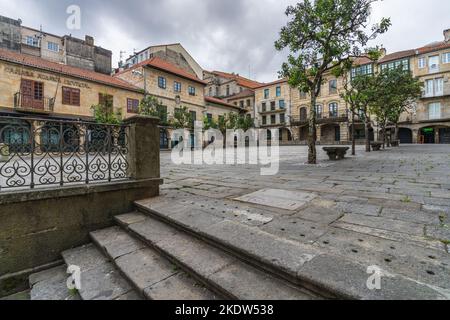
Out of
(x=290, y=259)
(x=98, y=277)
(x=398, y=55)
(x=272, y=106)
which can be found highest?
(x=398, y=55)

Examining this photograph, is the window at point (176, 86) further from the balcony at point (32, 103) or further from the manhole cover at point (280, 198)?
the manhole cover at point (280, 198)

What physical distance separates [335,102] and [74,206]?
117ft

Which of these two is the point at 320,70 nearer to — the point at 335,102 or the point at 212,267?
the point at 212,267

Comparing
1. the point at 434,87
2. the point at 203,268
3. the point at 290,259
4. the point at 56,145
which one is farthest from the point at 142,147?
the point at 434,87

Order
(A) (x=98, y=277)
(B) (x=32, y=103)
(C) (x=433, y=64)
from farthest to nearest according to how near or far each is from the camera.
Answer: (C) (x=433, y=64) → (B) (x=32, y=103) → (A) (x=98, y=277)

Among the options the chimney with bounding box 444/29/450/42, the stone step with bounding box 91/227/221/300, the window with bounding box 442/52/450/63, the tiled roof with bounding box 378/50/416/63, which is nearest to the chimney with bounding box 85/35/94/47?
the stone step with bounding box 91/227/221/300

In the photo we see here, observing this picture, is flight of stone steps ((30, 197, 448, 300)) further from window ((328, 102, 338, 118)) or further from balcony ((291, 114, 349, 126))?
window ((328, 102, 338, 118))

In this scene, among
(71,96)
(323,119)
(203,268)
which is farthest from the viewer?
(323,119)

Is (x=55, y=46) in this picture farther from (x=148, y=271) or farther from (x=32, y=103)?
(x=148, y=271)

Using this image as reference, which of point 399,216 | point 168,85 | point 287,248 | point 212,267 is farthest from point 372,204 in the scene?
point 168,85

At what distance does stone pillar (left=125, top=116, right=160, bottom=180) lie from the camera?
12.2 feet

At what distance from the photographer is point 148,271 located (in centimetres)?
213

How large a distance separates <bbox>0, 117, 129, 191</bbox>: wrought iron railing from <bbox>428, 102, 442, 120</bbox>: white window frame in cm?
3828

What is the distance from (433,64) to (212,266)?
39.7 m
